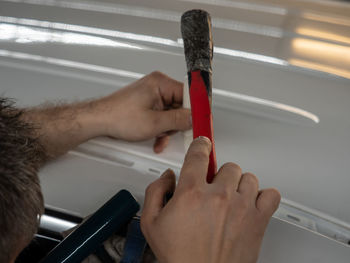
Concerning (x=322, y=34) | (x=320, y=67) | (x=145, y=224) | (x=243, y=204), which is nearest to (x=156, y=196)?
(x=145, y=224)

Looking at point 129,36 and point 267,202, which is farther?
point 129,36

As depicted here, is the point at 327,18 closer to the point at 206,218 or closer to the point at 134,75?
the point at 134,75

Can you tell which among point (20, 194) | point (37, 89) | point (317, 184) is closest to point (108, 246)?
point (20, 194)

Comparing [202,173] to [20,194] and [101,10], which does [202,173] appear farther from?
[101,10]

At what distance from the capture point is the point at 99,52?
1.18 m

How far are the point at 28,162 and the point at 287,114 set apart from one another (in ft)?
2.12

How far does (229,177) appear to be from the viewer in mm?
689

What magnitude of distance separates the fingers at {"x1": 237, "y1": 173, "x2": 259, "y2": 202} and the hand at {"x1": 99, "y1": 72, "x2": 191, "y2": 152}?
30 centimetres

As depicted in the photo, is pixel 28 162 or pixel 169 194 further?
pixel 169 194

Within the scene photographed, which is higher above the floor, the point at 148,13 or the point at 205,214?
the point at 148,13

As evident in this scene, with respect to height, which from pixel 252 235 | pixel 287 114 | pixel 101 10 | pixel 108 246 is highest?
pixel 101 10

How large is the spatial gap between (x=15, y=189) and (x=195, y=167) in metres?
0.29

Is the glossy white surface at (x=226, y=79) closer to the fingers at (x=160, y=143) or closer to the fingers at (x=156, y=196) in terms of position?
the fingers at (x=160, y=143)

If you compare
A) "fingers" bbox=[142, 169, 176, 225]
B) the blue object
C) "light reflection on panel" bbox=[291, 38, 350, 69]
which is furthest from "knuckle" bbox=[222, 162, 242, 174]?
"light reflection on panel" bbox=[291, 38, 350, 69]
